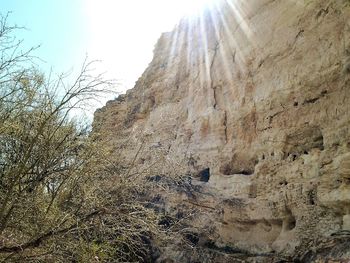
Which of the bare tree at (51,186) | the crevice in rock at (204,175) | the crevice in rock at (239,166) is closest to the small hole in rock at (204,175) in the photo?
the crevice in rock at (204,175)

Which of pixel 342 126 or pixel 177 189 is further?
pixel 177 189

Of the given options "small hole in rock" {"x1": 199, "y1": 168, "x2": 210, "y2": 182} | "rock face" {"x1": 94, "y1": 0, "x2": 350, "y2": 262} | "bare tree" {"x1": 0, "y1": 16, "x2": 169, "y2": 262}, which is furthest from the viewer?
"small hole in rock" {"x1": 199, "y1": 168, "x2": 210, "y2": 182}

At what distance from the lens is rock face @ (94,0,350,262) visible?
7.74 meters

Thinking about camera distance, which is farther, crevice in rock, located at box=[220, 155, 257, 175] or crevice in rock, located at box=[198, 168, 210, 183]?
crevice in rock, located at box=[198, 168, 210, 183]

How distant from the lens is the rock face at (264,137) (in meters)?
7.74

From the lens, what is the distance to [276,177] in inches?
369

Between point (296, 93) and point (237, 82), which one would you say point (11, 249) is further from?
point (237, 82)

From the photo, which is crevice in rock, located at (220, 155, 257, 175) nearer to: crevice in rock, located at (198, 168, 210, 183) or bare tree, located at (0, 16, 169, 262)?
crevice in rock, located at (198, 168, 210, 183)

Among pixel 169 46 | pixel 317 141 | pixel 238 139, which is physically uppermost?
pixel 169 46

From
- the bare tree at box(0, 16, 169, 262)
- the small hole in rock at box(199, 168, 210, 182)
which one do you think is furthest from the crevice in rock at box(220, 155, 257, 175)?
the bare tree at box(0, 16, 169, 262)

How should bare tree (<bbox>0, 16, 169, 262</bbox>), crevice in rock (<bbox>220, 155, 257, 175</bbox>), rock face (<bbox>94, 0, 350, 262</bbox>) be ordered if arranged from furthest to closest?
crevice in rock (<bbox>220, 155, 257, 175</bbox>) → rock face (<bbox>94, 0, 350, 262</bbox>) → bare tree (<bbox>0, 16, 169, 262</bbox>)

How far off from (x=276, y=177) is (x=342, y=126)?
1.86 metres

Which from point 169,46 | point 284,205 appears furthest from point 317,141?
point 169,46

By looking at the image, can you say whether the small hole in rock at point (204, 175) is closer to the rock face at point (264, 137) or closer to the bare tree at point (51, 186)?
the rock face at point (264, 137)
